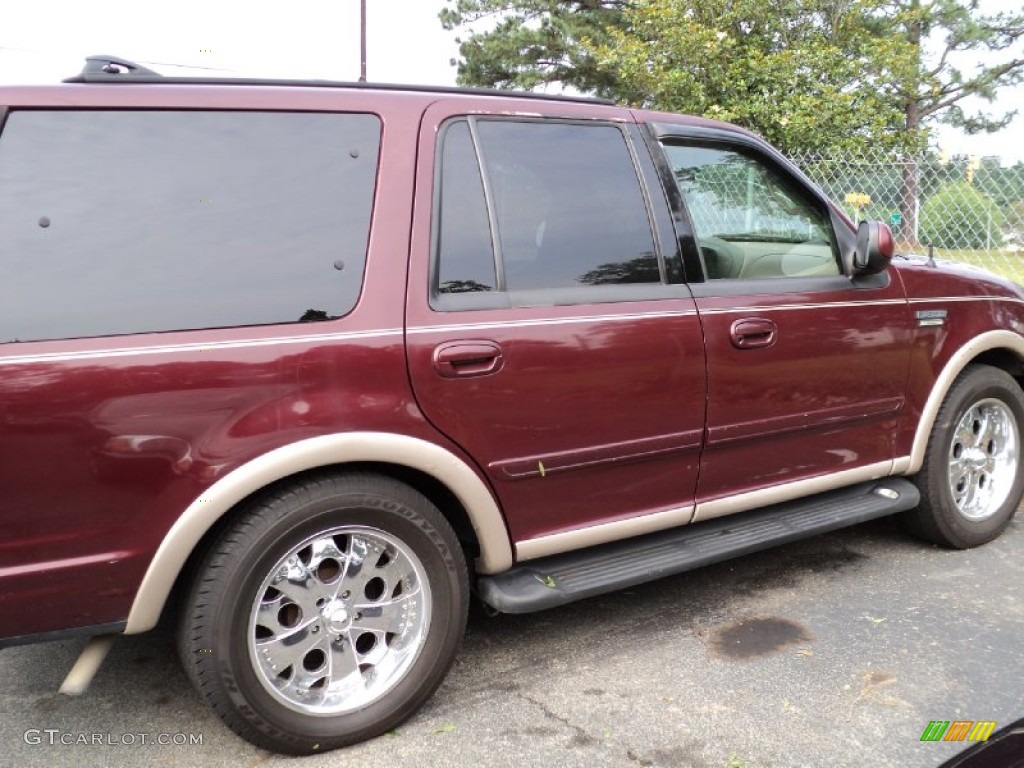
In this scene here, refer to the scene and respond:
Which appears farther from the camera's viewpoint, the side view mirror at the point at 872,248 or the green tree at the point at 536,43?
the green tree at the point at 536,43

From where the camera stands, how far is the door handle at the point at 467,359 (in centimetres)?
244

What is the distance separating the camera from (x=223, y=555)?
87.4 inches

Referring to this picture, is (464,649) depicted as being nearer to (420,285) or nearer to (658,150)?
(420,285)

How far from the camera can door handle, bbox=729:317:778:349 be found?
9.86 ft

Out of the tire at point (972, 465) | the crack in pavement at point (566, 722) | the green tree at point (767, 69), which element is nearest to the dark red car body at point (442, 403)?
the tire at point (972, 465)

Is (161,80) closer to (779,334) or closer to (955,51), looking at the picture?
(779,334)

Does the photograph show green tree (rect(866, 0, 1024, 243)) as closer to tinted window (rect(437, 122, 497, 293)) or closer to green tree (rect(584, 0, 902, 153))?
green tree (rect(584, 0, 902, 153))

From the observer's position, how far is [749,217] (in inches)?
139

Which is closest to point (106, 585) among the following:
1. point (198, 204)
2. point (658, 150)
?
point (198, 204)

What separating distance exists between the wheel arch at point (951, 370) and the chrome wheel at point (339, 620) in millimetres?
2350

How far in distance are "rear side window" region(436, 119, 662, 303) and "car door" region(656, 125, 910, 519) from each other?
0.27 meters

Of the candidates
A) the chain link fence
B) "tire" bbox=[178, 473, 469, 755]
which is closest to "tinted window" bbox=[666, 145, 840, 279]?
"tire" bbox=[178, 473, 469, 755]

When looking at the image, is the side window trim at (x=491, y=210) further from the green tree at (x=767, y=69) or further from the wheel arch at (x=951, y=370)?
the green tree at (x=767, y=69)

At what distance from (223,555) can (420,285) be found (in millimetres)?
931
